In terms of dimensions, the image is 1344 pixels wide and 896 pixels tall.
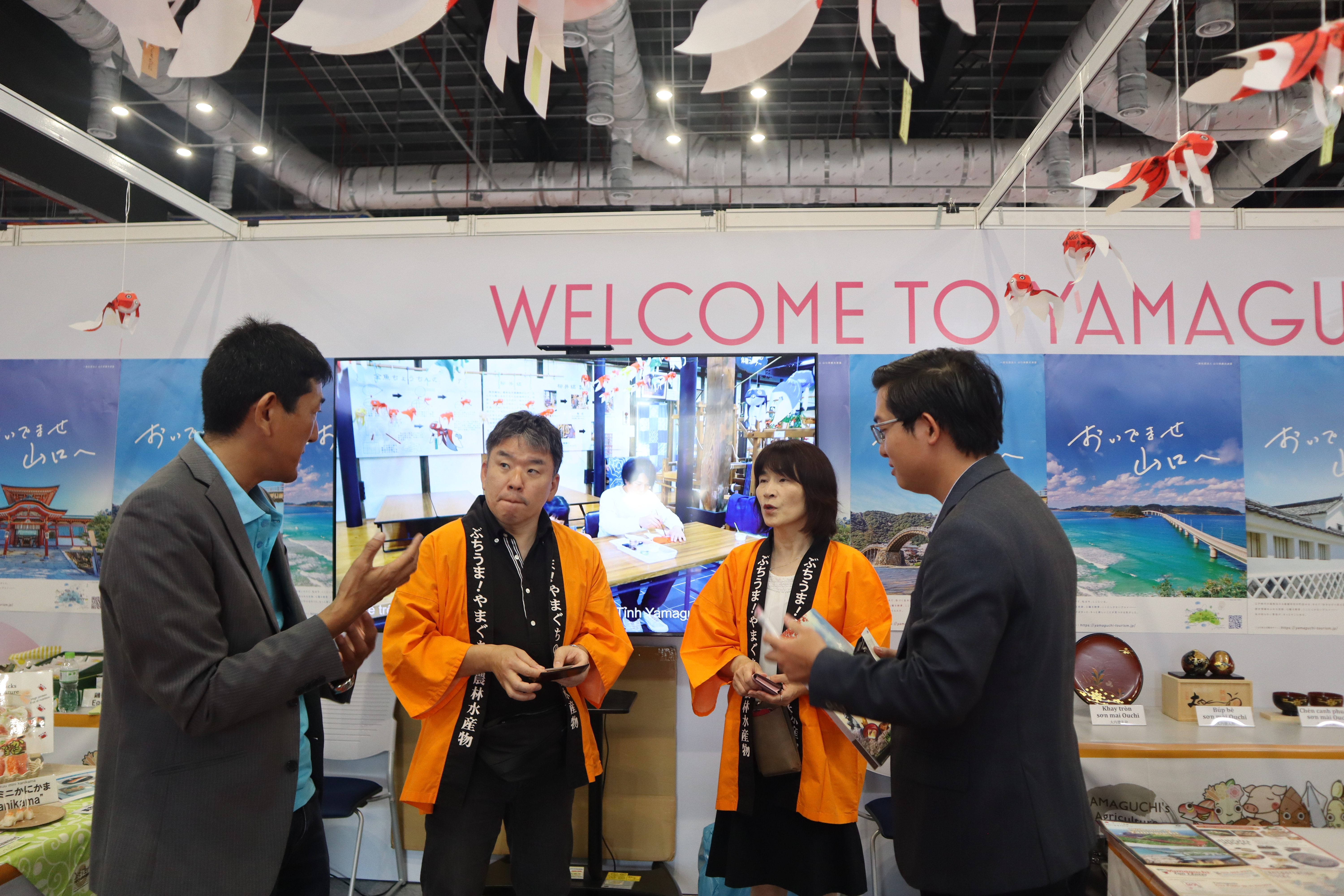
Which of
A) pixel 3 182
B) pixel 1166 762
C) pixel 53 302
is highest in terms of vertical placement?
pixel 3 182

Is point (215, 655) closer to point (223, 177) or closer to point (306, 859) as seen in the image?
point (306, 859)

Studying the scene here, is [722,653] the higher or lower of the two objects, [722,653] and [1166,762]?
the higher

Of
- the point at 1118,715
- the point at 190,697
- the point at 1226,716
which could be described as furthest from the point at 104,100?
the point at 1226,716

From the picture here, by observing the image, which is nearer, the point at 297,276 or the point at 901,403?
the point at 901,403

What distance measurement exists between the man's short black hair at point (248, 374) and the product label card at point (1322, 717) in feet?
13.0

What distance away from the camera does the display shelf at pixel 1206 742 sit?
297cm

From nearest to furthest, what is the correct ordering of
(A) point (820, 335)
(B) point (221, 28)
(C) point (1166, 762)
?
(B) point (221, 28)
(C) point (1166, 762)
(A) point (820, 335)

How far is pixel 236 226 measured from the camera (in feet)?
13.1

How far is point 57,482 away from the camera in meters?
3.94

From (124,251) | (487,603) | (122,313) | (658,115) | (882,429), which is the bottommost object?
(487,603)

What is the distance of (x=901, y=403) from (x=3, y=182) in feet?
22.6

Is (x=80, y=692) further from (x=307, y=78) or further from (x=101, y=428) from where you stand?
(x=307, y=78)

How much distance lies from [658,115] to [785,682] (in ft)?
11.5

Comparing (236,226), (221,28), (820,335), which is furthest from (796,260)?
(221,28)
